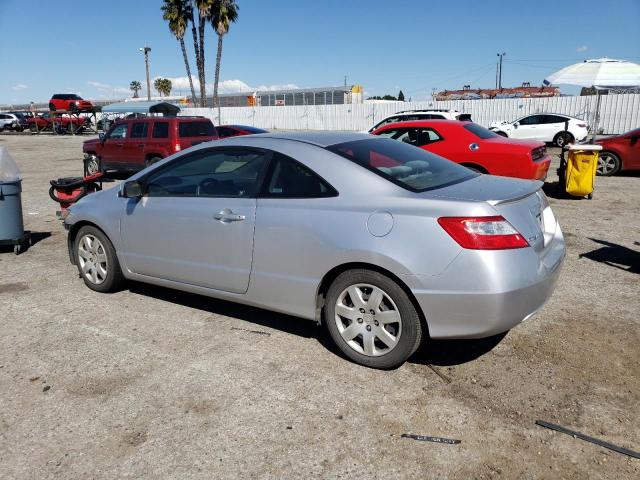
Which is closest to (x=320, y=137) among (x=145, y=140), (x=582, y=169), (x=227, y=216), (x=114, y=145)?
(x=227, y=216)

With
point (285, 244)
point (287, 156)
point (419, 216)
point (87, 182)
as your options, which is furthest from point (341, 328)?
point (87, 182)

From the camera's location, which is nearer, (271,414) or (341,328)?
(271,414)

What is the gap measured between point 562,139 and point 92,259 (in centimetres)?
1929

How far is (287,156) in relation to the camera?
3.78m

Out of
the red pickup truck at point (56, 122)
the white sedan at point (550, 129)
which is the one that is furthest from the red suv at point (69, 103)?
the white sedan at point (550, 129)

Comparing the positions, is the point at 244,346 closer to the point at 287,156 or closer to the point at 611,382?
the point at 287,156

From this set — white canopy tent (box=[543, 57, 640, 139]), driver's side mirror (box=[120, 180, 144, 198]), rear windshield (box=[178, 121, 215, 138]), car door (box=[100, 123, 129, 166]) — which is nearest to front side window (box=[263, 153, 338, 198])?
driver's side mirror (box=[120, 180, 144, 198])

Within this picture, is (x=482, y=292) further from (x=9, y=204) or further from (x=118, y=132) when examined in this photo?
(x=118, y=132)

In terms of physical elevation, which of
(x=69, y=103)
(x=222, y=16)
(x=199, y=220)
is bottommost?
(x=199, y=220)

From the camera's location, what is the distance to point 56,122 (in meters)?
41.1

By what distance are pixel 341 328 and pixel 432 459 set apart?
1135 mm

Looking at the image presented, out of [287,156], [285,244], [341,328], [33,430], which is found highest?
[287,156]

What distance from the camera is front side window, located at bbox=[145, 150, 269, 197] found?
3.94m

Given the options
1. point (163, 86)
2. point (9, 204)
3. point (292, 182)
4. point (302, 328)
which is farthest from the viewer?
point (163, 86)
